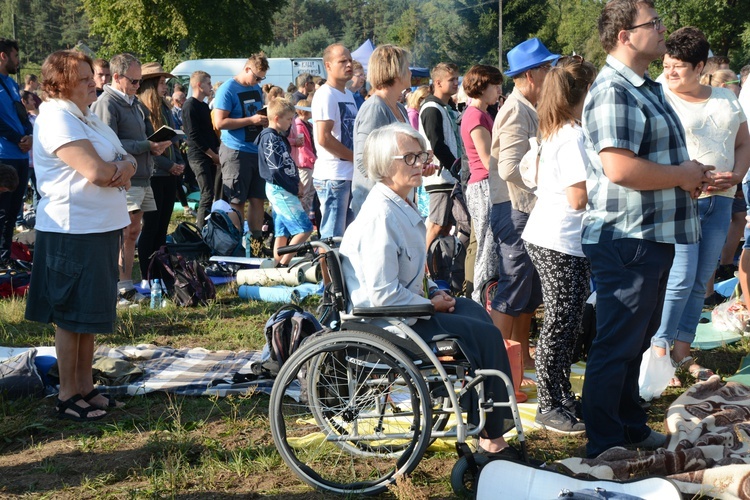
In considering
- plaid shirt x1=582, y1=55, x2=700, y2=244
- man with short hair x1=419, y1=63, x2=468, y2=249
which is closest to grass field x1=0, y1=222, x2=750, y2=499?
plaid shirt x1=582, y1=55, x2=700, y2=244

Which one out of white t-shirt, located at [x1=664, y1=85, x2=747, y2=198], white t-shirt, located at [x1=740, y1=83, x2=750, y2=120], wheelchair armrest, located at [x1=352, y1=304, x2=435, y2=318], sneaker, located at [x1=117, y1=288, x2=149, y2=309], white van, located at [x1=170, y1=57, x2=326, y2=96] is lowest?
sneaker, located at [x1=117, y1=288, x2=149, y2=309]

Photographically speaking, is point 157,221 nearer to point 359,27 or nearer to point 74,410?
point 74,410

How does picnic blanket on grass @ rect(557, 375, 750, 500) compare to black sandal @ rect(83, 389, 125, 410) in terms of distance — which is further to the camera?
black sandal @ rect(83, 389, 125, 410)

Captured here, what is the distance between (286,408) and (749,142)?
3.21 meters

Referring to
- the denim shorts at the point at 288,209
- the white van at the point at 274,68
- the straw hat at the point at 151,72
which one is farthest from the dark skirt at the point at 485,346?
the white van at the point at 274,68

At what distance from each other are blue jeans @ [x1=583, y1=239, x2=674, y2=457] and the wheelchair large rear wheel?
2.83 feet

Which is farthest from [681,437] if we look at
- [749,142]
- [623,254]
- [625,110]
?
[749,142]

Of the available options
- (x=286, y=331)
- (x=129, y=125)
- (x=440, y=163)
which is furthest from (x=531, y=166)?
(x=129, y=125)

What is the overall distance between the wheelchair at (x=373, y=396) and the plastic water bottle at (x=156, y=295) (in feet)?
11.8

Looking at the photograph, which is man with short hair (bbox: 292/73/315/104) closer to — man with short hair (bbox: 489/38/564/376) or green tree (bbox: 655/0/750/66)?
man with short hair (bbox: 489/38/564/376)

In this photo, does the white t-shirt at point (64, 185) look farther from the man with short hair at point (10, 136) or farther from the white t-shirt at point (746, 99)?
the white t-shirt at point (746, 99)

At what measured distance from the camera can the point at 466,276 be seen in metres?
6.70

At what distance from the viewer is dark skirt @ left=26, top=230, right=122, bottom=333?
4559mm

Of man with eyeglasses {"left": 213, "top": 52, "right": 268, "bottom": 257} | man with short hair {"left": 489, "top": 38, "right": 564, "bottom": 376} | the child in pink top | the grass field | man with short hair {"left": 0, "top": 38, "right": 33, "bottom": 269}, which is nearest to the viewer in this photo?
the grass field
